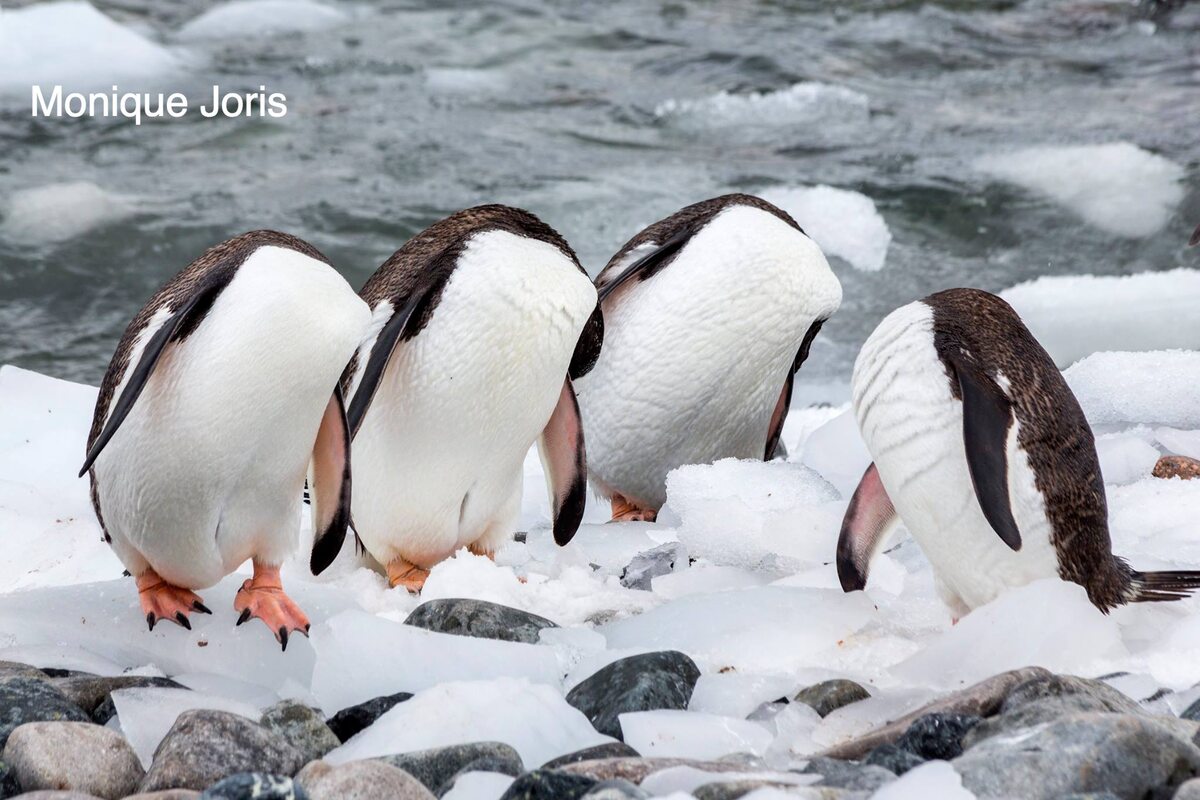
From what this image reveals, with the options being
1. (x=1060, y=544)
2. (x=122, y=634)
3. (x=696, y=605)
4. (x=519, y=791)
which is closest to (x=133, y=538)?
(x=122, y=634)

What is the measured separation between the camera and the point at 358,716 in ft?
7.80

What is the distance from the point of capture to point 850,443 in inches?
158

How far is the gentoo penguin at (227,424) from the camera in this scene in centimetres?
252

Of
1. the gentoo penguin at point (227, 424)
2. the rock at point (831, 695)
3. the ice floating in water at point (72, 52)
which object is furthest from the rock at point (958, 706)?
the ice floating in water at point (72, 52)

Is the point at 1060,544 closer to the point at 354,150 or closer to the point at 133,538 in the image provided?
the point at 133,538

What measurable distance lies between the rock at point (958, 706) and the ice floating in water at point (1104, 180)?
5.76 m

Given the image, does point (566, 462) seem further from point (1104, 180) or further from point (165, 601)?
point (1104, 180)

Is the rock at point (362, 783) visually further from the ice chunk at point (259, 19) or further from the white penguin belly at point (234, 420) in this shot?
the ice chunk at point (259, 19)

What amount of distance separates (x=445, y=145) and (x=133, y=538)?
666 centimetres

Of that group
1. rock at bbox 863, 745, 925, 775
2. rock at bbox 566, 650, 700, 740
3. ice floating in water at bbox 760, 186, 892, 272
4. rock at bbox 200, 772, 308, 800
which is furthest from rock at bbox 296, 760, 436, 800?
ice floating in water at bbox 760, 186, 892, 272

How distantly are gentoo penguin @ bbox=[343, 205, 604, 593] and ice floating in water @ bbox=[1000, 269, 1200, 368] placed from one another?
2.72 meters

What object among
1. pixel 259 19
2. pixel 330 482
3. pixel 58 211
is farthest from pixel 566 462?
pixel 259 19

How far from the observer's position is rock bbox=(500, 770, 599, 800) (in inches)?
70.7

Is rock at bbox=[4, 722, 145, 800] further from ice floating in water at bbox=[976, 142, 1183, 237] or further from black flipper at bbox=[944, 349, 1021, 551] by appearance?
ice floating in water at bbox=[976, 142, 1183, 237]
